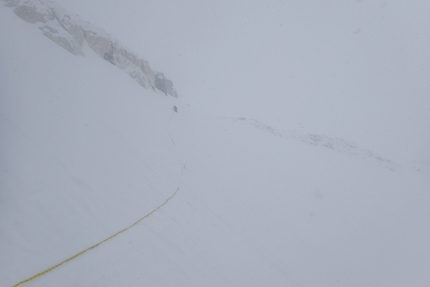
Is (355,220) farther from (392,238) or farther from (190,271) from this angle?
(190,271)

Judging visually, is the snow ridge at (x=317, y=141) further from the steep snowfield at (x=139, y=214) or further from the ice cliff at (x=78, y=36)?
the steep snowfield at (x=139, y=214)

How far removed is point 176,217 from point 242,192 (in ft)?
17.7

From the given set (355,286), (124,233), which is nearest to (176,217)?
(124,233)

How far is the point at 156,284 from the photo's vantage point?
→ 265 centimetres

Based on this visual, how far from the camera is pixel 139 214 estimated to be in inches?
155

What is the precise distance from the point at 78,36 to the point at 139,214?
81.1 feet

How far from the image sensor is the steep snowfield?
8.51 ft

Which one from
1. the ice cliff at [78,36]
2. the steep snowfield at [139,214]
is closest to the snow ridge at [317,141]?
the ice cliff at [78,36]

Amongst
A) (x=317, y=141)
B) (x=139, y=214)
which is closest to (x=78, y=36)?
(x=139, y=214)

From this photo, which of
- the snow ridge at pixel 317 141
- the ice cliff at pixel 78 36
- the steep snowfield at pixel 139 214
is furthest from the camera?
the snow ridge at pixel 317 141

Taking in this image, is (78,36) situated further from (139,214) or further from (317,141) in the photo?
(317,141)

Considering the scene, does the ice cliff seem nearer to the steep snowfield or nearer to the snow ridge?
the steep snowfield

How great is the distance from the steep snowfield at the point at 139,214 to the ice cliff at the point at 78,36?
221 inches

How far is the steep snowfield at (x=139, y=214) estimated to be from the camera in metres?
2.59
